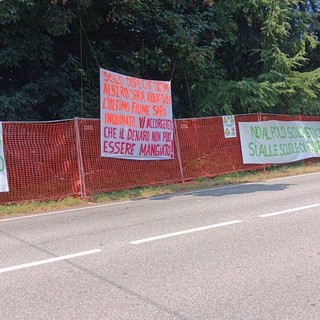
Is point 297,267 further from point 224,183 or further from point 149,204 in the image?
point 224,183

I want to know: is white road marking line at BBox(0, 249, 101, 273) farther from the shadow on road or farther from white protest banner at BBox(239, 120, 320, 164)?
white protest banner at BBox(239, 120, 320, 164)

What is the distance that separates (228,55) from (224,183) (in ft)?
28.2

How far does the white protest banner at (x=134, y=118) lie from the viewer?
39.9ft

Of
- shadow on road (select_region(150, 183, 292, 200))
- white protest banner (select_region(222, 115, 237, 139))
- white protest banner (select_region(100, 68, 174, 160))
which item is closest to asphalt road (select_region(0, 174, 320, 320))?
shadow on road (select_region(150, 183, 292, 200))

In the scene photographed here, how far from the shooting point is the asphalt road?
156 inches

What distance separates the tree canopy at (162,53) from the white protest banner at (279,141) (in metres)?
0.98

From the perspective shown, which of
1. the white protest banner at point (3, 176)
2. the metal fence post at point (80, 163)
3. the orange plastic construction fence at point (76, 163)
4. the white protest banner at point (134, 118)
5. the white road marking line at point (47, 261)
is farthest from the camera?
the white protest banner at point (134, 118)

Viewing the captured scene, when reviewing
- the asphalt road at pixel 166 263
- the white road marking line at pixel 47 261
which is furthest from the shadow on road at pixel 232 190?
the white road marking line at pixel 47 261

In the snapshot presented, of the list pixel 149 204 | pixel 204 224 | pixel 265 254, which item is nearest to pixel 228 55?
pixel 149 204

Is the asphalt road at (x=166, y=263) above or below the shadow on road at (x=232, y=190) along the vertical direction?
below

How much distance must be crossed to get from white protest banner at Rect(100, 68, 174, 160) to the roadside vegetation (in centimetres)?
119

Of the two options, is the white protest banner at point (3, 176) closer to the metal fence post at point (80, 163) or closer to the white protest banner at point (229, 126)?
the metal fence post at point (80, 163)

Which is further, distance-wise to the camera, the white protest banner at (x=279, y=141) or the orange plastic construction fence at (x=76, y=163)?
the white protest banner at (x=279, y=141)

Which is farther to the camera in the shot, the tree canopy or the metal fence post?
the tree canopy
